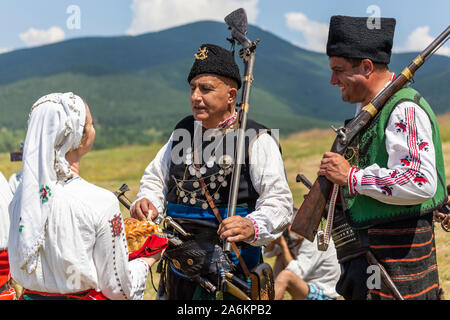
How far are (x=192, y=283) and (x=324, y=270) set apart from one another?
113 inches

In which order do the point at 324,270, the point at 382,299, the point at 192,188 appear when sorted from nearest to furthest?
1. the point at 382,299
2. the point at 192,188
3. the point at 324,270

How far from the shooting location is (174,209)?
14.5ft

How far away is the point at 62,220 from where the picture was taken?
2.95 metres

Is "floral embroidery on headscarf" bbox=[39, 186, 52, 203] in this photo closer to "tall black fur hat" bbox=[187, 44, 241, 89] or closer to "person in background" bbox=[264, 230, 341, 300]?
"tall black fur hat" bbox=[187, 44, 241, 89]

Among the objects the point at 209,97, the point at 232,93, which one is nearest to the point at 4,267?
the point at 209,97

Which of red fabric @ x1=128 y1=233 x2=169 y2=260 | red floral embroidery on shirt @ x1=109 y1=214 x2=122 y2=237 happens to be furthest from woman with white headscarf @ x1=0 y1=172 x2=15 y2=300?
red floral embroidery on shirt @ x1=109 y1=214 x2=122 y2=237

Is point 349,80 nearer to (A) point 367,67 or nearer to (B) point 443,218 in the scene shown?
(A) point 367,67

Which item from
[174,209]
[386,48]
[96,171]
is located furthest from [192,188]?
[96,171]

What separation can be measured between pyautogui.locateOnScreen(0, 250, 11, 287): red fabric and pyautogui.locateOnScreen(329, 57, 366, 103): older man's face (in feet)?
8.58

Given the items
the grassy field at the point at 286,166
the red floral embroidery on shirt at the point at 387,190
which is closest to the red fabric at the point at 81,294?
the red floral embroidery on shirt at the point at 387,190

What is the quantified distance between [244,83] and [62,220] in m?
2.00

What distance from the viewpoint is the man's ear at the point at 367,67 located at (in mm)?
3793

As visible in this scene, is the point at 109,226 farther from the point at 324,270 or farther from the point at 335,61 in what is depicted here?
the point at 324,270

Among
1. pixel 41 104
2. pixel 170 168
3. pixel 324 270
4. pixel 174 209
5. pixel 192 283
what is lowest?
pixel 324 270
